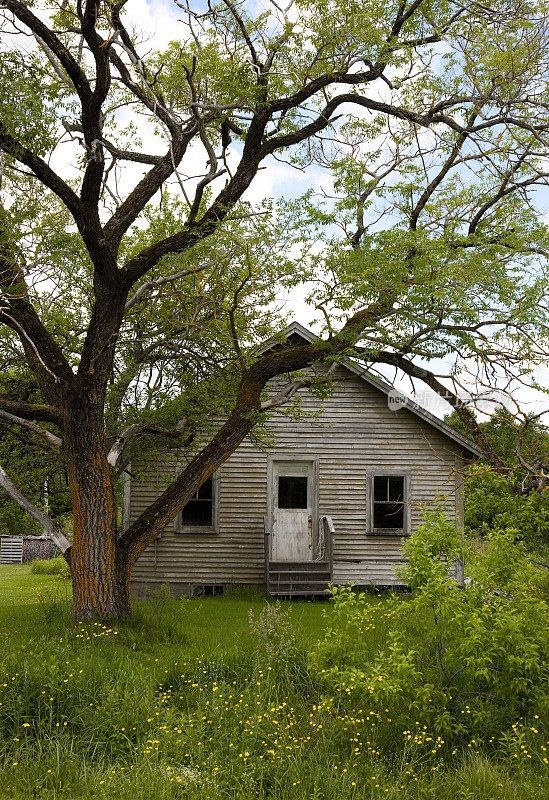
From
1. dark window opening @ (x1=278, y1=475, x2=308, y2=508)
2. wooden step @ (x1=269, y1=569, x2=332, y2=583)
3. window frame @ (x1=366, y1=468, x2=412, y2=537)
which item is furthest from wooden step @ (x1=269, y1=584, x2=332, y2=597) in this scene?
dark window opening @ (x1=278, y1=475, x2=308, y2=508)

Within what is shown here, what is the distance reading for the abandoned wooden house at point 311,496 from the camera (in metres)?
16.7

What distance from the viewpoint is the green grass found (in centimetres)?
553

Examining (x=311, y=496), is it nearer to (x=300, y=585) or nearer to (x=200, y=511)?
(x=300, y=585)

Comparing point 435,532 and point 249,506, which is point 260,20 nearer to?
point 435,532

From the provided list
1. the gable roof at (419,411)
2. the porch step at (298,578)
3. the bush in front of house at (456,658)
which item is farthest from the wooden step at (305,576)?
the bush in front of house at (456,658)

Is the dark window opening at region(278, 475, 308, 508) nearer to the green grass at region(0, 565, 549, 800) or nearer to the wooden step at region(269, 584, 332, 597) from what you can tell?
the wooden step at region(269, 584, 332, 597)

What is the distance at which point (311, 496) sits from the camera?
17.1m

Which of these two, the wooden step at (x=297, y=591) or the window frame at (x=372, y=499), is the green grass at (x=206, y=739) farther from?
the window frame at (x=372, y=499)

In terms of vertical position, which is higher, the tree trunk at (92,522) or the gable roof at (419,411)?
the gable roof at (419,411)

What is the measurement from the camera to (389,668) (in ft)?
20.4

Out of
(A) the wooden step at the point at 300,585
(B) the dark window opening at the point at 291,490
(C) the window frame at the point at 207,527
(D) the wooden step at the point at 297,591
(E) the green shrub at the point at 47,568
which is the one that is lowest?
(E) the green shrub at the point at 47,568

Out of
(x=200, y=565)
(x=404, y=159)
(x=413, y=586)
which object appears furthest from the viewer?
(x=200, y=565)

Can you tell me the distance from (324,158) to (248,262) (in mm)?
2588

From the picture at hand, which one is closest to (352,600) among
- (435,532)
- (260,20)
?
(435,532)
